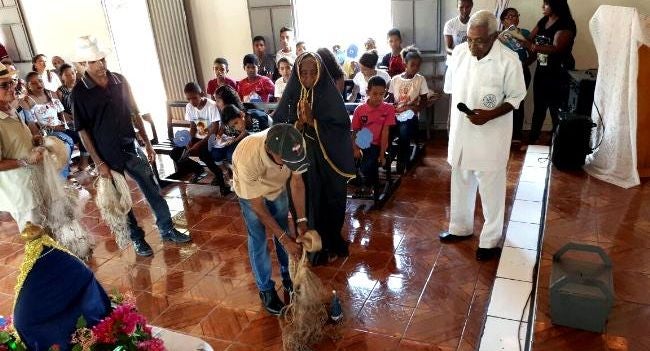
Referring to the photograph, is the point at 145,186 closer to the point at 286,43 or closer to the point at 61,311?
the point at 61,311

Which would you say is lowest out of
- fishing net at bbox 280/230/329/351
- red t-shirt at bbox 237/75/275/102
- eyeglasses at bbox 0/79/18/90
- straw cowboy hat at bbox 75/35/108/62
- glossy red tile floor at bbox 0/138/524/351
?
glossy red tile floor at bbox 0/138/524/351

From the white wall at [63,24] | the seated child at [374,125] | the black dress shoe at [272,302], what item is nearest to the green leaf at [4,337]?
the black dress shoe at [272,302]

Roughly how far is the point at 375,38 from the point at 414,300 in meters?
4.22

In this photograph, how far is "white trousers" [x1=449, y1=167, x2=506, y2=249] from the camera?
3.11 meters

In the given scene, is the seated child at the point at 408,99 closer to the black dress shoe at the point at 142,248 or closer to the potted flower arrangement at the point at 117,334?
the black dress shoe at the point at 142,248

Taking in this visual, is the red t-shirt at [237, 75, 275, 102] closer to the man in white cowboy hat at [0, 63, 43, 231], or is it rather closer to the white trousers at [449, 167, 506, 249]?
the man in white cowboy hat at [0, 63, 43, 231]

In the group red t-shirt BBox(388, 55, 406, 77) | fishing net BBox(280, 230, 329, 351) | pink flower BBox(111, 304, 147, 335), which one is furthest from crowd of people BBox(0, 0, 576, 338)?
red t-shirt BBox(388, 55, 406, 77)

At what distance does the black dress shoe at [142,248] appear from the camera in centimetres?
372

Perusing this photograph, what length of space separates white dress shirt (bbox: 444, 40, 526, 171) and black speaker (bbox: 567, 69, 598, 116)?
189cm

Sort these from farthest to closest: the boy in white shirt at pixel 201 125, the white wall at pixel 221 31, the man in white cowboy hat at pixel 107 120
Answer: the white wall at pixel 221 31 → the boy in white shirt at pixel 201 125 → the man in white cowboy hat at pixel 107 120

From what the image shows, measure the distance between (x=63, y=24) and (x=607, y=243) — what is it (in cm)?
795

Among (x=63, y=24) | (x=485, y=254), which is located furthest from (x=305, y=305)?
(x=63, y=24)

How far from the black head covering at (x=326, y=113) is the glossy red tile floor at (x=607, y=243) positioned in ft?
4.65

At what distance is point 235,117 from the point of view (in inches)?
136
